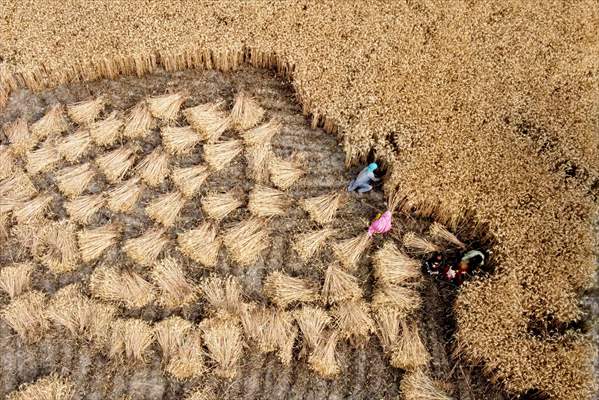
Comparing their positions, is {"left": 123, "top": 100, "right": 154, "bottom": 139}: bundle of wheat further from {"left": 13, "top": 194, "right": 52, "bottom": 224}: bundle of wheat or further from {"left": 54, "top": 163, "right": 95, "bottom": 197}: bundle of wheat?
{"left": 13, "top": 194, "right": 52, "bottom": 224}: bundle of wheat

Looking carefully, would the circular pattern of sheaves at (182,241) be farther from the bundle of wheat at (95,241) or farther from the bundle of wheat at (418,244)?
the bundle of wheat at (418,244)

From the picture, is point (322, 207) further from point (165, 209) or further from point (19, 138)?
point (19, 138)

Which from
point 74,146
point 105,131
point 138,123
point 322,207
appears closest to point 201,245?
point 322,207

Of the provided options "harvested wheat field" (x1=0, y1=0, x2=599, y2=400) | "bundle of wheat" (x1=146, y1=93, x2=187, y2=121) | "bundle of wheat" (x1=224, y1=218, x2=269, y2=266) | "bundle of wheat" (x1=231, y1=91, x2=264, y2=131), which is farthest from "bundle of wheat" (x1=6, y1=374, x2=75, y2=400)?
"bundle of wheat" (x1=231, y1=91, x2=264, y2=131)

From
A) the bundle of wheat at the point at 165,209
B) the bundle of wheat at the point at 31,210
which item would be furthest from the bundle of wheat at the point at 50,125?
the bundle of wheat at the point at 165,209

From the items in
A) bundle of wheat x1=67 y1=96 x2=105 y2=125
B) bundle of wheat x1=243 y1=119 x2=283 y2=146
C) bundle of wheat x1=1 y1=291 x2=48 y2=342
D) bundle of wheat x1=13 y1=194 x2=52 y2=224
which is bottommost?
bundle of wheat x1=1 y1=291 x2=48 y2=342

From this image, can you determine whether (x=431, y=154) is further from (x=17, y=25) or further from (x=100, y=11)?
(x=17, y=25)

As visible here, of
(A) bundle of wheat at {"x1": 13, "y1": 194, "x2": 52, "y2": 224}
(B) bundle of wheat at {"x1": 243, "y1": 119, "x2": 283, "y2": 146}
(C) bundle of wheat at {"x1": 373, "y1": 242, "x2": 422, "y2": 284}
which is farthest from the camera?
(B) bundle of wheat at {"x1": 243, "y1": 119, "x2": 283, "y2": 146}
